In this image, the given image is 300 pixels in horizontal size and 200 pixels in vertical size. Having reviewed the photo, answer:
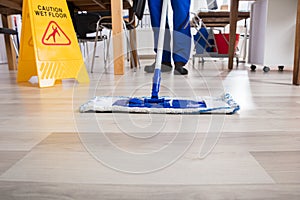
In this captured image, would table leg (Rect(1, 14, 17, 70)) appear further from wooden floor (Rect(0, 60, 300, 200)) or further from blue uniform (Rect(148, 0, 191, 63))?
wooden floor (Rect(0, 60, 300, 200))

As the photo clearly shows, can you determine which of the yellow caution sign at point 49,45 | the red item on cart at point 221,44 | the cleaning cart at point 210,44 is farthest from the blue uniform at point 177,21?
the red item on cart at point 221,44

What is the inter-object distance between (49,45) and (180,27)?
3.13ft

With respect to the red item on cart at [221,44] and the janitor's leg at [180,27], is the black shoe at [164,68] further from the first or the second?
the red item on cart at [221,44]

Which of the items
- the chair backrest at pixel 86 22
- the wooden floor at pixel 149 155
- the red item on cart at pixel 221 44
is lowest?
the wooden floor at pixel 149 155

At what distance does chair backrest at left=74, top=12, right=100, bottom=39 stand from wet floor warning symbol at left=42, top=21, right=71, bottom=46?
33.8 inches

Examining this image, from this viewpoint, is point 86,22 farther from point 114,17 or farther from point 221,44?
point 221,44

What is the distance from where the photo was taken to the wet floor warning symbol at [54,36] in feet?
4.96

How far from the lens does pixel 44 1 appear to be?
1.54 meters

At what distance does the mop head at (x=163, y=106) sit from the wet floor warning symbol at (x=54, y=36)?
0.78m

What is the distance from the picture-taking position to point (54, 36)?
1.54 meters

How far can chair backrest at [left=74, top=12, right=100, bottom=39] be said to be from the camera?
240 cm

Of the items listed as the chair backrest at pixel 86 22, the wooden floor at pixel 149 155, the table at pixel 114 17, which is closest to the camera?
the wooden floor at pixel 149 155

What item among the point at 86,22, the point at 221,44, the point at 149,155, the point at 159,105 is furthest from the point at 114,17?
the point at 221,44

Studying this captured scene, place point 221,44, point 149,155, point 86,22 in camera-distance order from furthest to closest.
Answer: point 221,44 < point 86,22 < point 149,155
